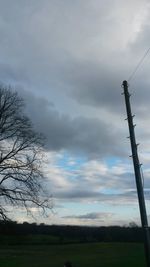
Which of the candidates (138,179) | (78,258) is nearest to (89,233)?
(78,258)

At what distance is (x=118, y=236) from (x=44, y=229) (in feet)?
57.8

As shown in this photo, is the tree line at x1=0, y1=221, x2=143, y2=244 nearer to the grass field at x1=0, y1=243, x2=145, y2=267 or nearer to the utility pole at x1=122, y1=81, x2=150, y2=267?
the grass field at x1=0, y1=243, x2=145, y2=267

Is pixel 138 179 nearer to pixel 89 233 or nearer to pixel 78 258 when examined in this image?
pixel 78 258

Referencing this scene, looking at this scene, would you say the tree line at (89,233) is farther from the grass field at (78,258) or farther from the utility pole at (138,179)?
the utility pole at (138,179)

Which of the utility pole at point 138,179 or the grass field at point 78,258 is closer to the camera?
the utility pole at point 138,179

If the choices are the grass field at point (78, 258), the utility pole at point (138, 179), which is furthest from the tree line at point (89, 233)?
the utility pole at point (138, 179)

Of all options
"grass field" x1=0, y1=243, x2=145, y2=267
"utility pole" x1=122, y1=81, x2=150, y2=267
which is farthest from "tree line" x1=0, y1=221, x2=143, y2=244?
"utility pole" x1=122, y1=81, x2=150, y2=267

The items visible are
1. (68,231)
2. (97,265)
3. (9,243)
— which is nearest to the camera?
(97,265)

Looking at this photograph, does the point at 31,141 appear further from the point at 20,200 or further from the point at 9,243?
the point at 9,243

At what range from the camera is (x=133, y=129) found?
20.5 meters

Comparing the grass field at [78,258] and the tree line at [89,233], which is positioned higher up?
the tree line at [89,233]

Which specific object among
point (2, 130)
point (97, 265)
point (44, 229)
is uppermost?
point (44, 229)

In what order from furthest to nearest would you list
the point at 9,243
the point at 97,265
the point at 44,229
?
1. the point at 44,229
2. the point at 9,243
3. the point at 97,265

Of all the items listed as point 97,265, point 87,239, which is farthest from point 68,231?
point 97,265
